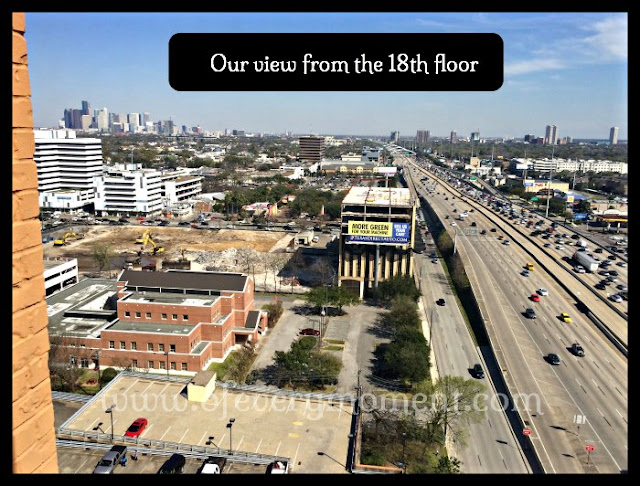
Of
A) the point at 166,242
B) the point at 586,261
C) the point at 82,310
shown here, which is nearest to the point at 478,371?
the point at 586,261

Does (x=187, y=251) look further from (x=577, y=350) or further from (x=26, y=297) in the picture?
(x=26, y=297)

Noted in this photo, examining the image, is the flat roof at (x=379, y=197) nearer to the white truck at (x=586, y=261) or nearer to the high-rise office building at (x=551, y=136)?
the white truck at (x=586, y=261)

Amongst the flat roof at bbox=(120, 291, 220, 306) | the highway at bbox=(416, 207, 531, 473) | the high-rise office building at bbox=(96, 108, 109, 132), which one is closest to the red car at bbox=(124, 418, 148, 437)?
the flat roof at bbox=(120, 291, 220, 306)

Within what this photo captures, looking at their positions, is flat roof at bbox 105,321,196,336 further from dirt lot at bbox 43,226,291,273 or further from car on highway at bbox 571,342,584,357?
car on highway at bbox 571,342,584,357

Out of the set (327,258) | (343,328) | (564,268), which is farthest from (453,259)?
(343,328)

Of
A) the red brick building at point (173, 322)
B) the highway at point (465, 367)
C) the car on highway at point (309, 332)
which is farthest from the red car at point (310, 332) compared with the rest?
the highway at point (465, 367)
